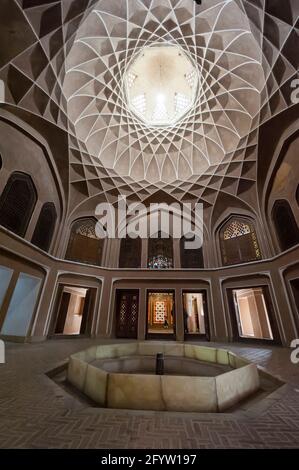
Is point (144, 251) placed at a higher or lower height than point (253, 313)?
higher

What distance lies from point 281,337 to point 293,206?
601cm

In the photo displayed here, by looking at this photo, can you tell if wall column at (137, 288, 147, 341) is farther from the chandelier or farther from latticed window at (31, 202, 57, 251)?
latticed window at (31, 202, 57, 251)

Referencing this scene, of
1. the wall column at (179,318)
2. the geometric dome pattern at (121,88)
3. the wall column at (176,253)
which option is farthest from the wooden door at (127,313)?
the geometric dome pattern at (121,88)

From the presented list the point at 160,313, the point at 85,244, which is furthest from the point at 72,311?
the point at 160,313

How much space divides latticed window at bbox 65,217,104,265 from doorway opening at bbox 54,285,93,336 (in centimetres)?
184

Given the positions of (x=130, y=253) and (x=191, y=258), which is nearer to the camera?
(x=191, y=258)

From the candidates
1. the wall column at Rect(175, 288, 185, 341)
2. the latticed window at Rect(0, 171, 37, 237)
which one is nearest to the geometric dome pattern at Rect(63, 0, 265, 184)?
the latticed window at Rect(0, 171, 37, 237)

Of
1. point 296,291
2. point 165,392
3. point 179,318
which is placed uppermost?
point 296,291

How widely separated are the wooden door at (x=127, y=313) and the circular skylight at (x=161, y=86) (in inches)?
428

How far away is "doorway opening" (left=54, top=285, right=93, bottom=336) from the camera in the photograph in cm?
1133

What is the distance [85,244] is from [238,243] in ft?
31.8

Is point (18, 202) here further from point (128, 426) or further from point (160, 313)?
point (160, 313)

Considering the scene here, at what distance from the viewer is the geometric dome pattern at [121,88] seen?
21.9 feet

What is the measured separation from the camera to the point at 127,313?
12219 millimetres
